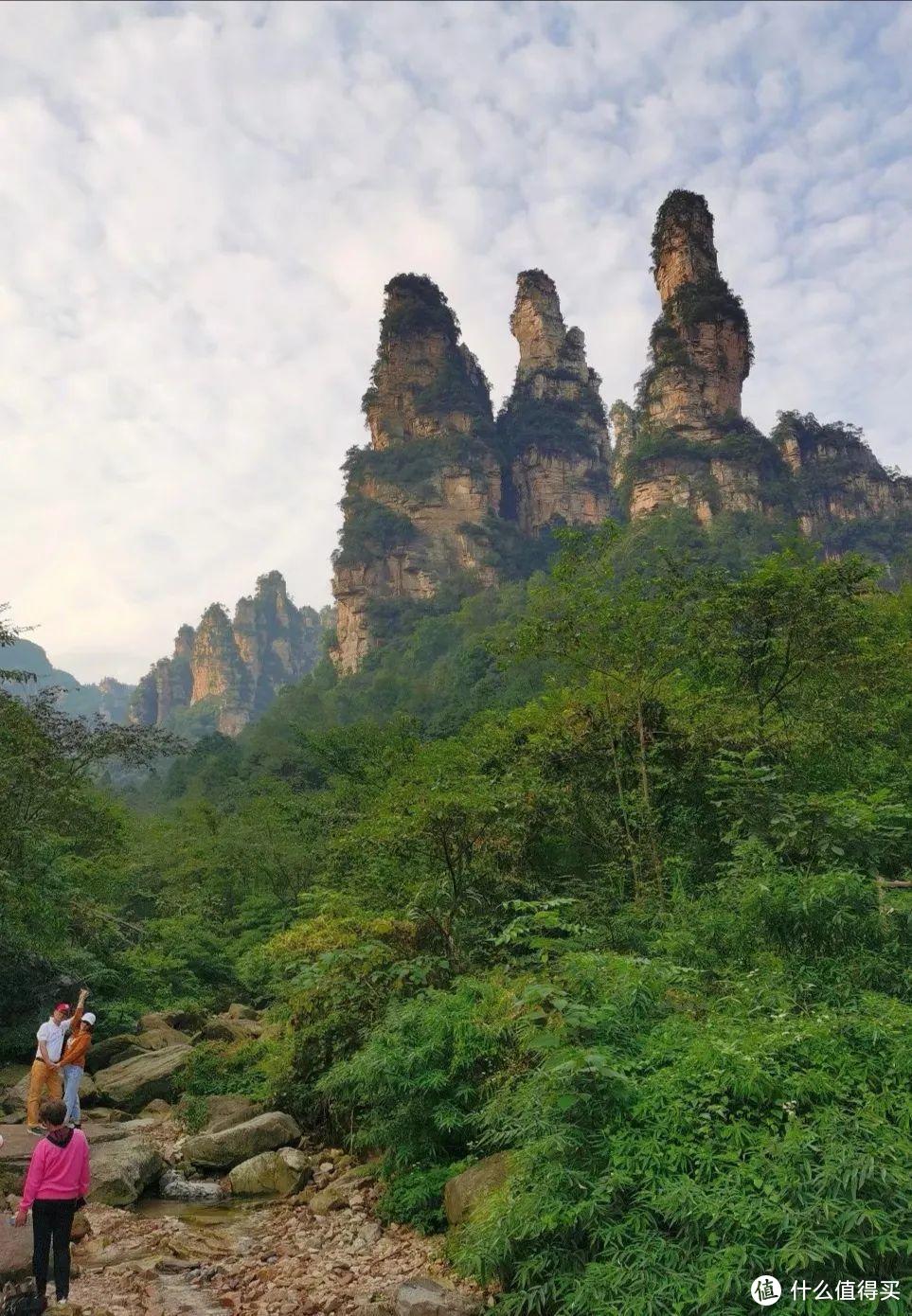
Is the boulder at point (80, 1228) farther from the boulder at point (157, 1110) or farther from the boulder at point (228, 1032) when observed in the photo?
the boulder at point (228, 1032)

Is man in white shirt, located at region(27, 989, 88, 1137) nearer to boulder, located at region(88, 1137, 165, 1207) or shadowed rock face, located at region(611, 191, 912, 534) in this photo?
boulder, located at region(88, 1137, 165, 1207)

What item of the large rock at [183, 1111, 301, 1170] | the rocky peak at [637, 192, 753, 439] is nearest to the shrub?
the rocky peak at [637, 192, 753, 439]

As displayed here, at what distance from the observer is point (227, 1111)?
859 centimetres

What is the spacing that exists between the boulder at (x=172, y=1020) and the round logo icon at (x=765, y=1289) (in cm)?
1178

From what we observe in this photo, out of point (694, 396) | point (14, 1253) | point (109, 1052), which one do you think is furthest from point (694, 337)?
point (14, 1253)

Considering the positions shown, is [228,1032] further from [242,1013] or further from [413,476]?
[413,476]

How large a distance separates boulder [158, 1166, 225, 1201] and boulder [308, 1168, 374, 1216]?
3.43 ft

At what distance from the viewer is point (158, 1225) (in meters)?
6.30

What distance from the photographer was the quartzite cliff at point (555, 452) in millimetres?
57188

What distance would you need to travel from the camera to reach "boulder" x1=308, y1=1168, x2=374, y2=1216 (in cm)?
625

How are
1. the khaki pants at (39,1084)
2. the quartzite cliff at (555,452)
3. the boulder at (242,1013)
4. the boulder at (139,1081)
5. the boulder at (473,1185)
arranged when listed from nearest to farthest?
the boulder at (473,1185) → the khaki pants at (39,1084) → the boulder at (139,1081) → the boulder at (242,1013) → the quartzite cliff at (555,452)

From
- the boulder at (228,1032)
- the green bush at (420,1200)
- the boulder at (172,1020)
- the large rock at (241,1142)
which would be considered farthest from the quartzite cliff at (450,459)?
the green bush at (420,1200)

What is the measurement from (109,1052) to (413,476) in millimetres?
58666

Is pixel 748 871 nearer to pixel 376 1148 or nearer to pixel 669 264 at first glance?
pixel 376 1148
